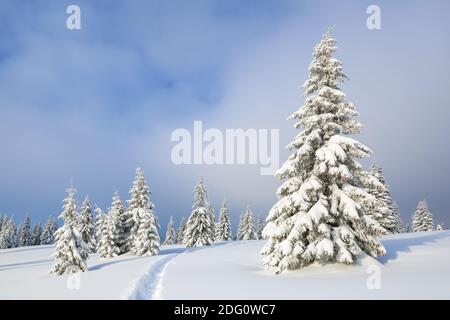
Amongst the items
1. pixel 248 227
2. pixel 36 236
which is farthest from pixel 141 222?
pixel 36 236

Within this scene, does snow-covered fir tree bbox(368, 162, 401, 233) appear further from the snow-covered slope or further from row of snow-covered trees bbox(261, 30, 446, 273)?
the snow-covered slope

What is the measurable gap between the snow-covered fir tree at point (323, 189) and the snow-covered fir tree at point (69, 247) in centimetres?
1913

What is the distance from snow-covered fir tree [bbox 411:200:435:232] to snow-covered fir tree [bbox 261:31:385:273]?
5792 centimetres

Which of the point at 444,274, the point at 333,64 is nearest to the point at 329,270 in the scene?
the point at 444,274

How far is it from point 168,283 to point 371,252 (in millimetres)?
11024

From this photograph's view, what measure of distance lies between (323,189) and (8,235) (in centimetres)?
11288

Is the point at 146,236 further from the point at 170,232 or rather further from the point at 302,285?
the point at 170,232

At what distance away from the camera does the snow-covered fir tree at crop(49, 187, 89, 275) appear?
31.0 m

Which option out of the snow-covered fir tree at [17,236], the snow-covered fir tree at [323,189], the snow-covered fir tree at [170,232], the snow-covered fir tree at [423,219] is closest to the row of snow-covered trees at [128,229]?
the snow-covered fir tree at [323,189]

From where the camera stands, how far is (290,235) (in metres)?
18.2

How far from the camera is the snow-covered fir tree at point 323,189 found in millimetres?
18234

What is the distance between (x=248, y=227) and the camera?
85062 mm

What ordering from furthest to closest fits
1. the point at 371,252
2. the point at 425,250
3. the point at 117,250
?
the point at 117,250, the point at 425,250, the point at 371,252
